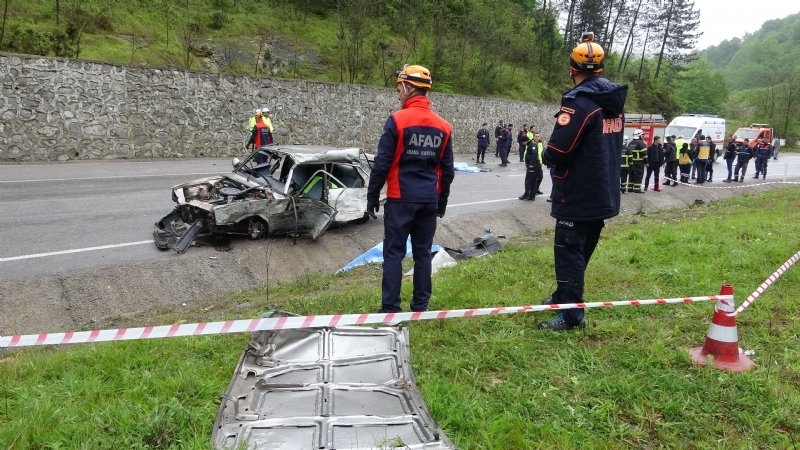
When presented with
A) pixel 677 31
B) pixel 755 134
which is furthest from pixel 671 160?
pixel 677 31

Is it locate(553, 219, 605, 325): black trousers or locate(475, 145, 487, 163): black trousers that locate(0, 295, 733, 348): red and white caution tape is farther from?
locate(475, 145, 487, 163): black trousers

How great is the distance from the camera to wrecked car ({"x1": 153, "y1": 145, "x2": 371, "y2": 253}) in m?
7.70

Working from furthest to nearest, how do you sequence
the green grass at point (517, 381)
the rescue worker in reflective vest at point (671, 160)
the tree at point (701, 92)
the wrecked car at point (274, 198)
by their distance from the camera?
1. the tree at point (701, 92)
2. the rescue worker in reflective vest at point (671, 160)
3. the wrecked car at point (274, 198)
4. the green grass at point (517, 381)

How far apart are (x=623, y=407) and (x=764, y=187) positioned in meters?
20.2

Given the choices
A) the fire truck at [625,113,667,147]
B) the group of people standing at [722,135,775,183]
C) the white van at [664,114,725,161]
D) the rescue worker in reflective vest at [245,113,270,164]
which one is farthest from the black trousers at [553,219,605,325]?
the white van at [664,114,725,161]

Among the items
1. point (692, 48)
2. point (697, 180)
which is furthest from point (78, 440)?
point (692, 48)

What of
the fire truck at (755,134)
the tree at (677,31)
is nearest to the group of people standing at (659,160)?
the fire truck at (755,134)

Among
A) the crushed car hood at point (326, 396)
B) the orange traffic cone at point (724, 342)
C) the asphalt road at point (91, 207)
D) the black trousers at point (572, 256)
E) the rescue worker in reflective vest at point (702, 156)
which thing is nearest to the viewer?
the crushed car hood at point (326, 396)

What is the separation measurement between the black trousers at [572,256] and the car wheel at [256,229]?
16.8 feet

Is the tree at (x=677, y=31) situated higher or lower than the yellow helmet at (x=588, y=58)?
higher

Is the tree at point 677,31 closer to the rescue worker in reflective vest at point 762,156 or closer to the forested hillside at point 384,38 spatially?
the forested hillside at point 384,38

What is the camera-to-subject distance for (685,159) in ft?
60.7

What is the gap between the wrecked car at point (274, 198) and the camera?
770cm

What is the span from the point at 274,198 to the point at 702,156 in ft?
54.0
